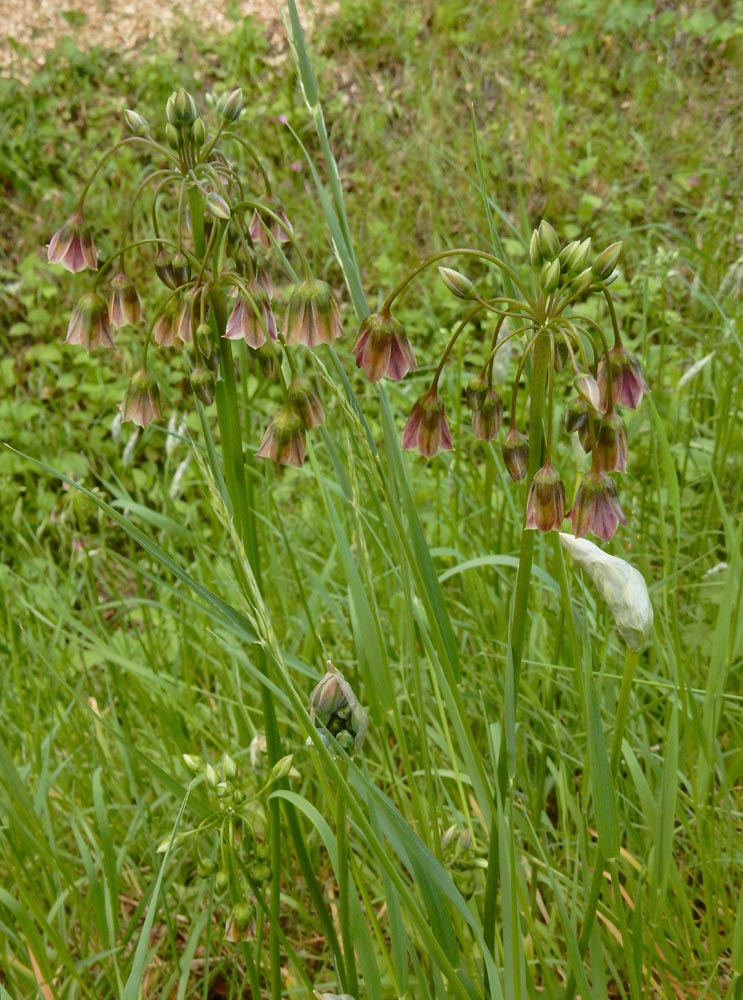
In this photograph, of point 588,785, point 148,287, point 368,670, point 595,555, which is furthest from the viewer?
point 148,287

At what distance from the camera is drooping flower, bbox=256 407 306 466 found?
118cm

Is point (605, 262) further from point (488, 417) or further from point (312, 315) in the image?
point (312, 315)

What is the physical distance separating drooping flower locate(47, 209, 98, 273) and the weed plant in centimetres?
31

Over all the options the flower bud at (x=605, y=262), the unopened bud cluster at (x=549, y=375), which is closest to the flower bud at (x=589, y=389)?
the unopened bud cluster at (x=549, y=375)

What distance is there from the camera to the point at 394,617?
2105 millimetres

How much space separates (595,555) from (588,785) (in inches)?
19.8

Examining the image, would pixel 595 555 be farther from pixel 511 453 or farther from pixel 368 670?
→ pixel 368 670

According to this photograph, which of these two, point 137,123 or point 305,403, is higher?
point 137,123

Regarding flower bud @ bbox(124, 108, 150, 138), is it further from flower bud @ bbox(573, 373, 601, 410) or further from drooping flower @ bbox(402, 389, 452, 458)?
flower bud @ bbox(573, 373, 601, 410)

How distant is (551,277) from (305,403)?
1.18 ft

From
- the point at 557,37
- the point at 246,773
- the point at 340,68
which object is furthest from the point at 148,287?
the point at 246,773

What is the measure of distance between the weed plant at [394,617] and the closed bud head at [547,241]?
0.80ft

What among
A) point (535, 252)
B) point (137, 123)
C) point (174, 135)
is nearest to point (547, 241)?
point (535, 252)

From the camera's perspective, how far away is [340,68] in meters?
5.70
